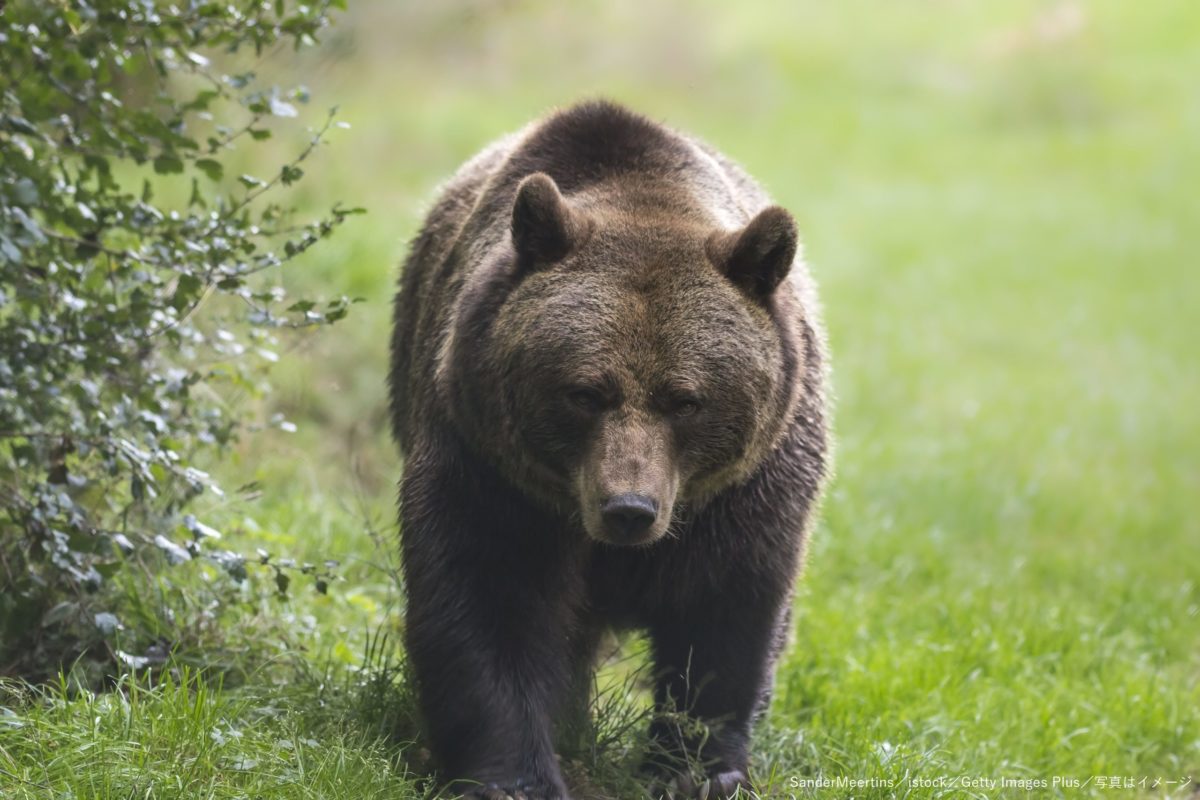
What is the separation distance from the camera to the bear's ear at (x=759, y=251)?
4.42m

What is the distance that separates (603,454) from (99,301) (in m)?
1.87

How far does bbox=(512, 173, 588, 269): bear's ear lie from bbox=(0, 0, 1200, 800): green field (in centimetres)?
124

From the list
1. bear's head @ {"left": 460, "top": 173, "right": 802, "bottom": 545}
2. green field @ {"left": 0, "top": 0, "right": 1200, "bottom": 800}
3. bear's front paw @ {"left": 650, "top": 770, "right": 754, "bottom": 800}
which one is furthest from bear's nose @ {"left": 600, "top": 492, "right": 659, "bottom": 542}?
bear's front paw @ {"left": 650, "top": 770, "right": 754, "bottom": 800}

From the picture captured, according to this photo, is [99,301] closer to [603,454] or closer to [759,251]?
[603,454]

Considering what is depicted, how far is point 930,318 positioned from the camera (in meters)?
16.2

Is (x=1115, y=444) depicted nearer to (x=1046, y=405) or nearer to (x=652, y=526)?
(x=1046, y=405)

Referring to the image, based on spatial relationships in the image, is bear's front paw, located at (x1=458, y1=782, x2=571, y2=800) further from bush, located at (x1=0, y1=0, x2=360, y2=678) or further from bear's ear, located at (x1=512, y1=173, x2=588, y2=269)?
bear's ear, located at (x1=512, y1=173, x2=588, y2=269)

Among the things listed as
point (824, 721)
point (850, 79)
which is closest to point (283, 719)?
point (824, 721)

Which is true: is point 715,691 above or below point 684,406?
below

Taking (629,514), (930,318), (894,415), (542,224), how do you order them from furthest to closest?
(930,318) → (894,415) → (542,224) → (629,514)

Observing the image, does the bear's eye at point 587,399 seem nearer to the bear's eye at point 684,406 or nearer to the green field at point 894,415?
the bear's eye at point 684,406

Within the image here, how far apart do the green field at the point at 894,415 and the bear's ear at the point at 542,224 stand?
1241 millimetres

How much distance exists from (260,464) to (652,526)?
13.7 ft

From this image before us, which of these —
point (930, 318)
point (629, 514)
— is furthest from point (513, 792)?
point (930, 318)
